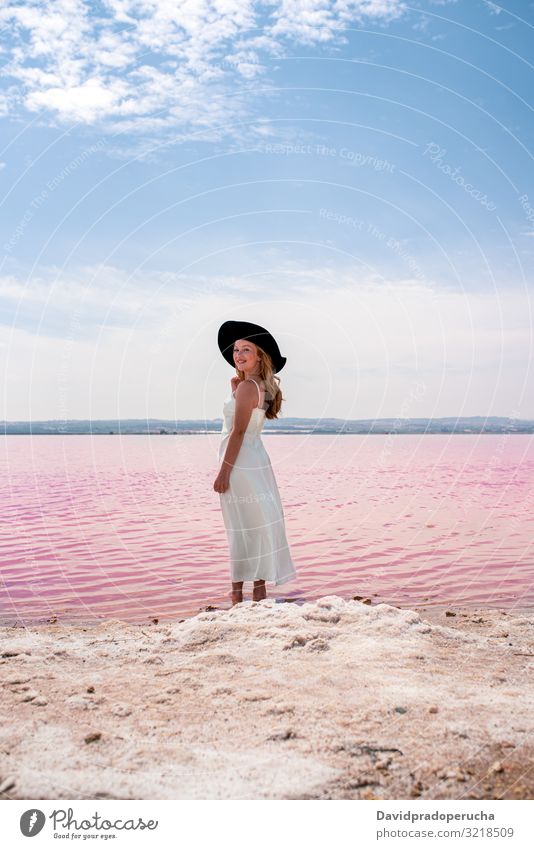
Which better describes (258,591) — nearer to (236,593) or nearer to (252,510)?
(236,593)

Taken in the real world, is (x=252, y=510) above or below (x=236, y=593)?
above

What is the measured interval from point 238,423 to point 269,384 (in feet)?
2.12

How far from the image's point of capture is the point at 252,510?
801cm

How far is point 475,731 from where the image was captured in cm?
405

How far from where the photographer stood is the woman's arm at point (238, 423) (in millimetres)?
7793

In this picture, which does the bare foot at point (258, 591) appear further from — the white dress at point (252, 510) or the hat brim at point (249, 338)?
the hat brim at point (249, 338)

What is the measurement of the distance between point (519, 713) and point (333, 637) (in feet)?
6.51

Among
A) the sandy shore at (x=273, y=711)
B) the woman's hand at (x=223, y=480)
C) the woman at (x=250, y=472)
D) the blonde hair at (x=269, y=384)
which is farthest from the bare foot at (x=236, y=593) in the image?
the blonde hair at (x=269, y=384)

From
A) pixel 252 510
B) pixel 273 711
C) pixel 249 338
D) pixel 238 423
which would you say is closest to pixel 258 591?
pixel 252 510

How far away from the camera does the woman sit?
788cm

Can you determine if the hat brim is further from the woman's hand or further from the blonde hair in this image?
the woman's hand

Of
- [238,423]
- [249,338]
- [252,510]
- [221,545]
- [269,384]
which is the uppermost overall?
[249,338]

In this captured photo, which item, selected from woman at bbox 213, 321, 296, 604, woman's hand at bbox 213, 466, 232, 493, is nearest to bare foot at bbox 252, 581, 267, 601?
woman at bbox 213, 321, 296, 604

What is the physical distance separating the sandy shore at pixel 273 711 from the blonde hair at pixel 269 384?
8.51 feet
